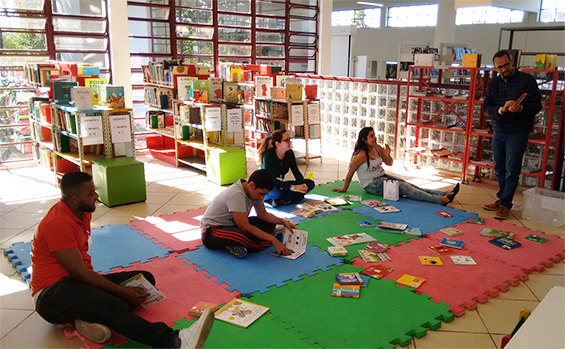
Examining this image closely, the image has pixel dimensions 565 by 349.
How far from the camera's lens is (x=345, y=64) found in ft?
45.2

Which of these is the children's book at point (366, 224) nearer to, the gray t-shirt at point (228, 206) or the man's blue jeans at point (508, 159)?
the gray t-shirt at point (228, 206)

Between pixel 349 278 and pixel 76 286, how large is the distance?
2104 millimetres

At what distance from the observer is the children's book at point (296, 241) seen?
179 inches

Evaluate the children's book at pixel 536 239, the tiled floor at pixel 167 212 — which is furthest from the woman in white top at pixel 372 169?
the children's book at pixel 536 239

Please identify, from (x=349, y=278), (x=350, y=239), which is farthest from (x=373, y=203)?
(x=349, y=278)

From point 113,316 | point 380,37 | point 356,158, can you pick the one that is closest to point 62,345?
point 113,316

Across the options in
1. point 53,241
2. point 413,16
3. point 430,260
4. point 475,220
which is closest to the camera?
point 53,241

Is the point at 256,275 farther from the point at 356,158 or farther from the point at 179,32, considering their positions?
the point at 179,32

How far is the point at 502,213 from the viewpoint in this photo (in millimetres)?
5852

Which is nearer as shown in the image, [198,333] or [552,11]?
[198,333]

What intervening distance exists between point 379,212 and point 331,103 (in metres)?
4.57

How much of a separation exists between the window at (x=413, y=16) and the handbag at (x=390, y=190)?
13.3 metres

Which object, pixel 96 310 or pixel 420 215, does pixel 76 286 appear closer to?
pixel 96 310

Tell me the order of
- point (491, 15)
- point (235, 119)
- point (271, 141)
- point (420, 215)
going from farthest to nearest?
1. point (491, 15)
2. point (235, 119)
3. point (271, 141)
4. point (420, 215)
